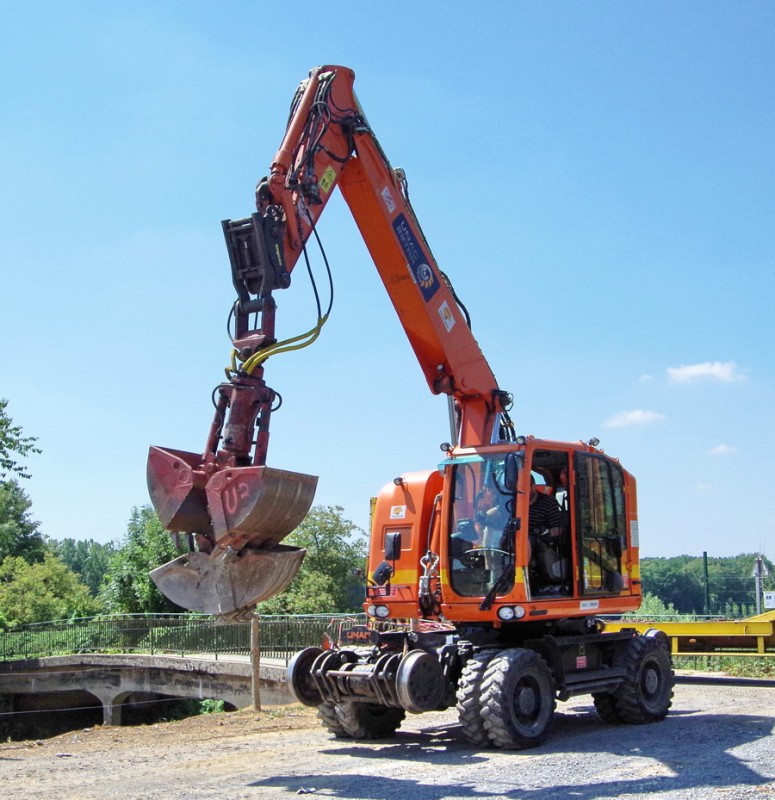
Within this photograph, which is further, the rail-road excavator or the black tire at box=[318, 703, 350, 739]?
the black tire at box=[318, 703, 350, 739]

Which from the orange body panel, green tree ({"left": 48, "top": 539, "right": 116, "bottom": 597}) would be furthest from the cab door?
green tree ({"left": 48, "top": 539, "right": 116, "bottom": 597})

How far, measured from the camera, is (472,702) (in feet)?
33.4

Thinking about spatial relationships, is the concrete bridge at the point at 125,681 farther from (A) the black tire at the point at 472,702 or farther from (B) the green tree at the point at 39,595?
(A) the black tire at the point at 472,702

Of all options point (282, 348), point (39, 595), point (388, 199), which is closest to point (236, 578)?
point (282, 348)

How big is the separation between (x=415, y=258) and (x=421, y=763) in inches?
226

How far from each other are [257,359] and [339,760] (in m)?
3.99

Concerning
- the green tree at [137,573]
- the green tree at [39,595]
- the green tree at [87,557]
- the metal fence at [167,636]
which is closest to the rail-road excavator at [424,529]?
the metal fence at [167,636]

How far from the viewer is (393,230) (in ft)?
40.3

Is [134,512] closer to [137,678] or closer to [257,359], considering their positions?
[137,678]

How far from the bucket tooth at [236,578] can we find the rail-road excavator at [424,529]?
0.01m

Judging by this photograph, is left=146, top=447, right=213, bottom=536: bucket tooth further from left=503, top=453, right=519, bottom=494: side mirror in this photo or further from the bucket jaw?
left=503, top=453, right=519, bottom=494: side mirror

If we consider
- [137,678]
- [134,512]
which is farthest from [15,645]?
[134,512]

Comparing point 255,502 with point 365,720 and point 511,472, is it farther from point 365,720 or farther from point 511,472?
point 365,720

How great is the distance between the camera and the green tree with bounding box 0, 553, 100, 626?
5012 centimetres
